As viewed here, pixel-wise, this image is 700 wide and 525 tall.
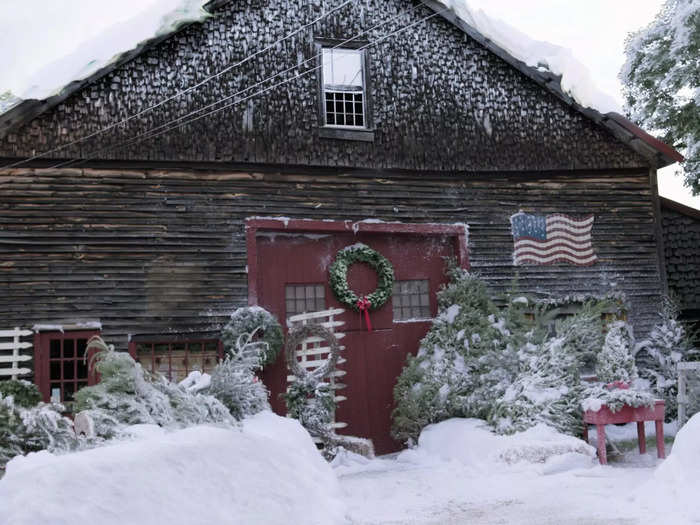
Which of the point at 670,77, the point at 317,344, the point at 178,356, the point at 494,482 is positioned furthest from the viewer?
the point at 670,77

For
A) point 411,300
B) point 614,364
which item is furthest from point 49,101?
point 614,364

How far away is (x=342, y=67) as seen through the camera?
12.6 metres

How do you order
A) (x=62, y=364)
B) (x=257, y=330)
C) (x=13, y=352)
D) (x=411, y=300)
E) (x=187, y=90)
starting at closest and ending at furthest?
(x=13, y=352)
(x=62, y=364)
(x=257, y=330)
(x=187, y=90)
(x=411, y=300)

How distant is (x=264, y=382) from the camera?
11477mm

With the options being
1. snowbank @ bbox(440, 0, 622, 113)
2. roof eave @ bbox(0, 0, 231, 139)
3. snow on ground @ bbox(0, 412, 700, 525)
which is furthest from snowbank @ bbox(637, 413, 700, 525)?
roof eave @ bbox(0, 0, 231, 139)

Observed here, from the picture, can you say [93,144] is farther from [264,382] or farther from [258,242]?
[264,382]

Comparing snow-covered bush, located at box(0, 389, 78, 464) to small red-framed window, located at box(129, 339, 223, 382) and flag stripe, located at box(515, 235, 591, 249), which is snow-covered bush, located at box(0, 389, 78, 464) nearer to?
small red-framed window, located at box(129, 339, 223, 382)

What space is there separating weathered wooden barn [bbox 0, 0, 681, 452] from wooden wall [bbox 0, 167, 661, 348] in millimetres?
25

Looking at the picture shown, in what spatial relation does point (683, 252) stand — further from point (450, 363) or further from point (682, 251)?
point (450, 363)

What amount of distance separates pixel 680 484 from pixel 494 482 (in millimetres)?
2418

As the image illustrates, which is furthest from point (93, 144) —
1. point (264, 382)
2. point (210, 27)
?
point (264, 382)

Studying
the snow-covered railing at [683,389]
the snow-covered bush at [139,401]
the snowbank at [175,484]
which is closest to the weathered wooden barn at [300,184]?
the snow-covered bush at [139,401]

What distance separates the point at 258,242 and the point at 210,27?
3.28 meters

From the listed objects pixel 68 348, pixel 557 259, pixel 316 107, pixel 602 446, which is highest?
pixel 316 107
